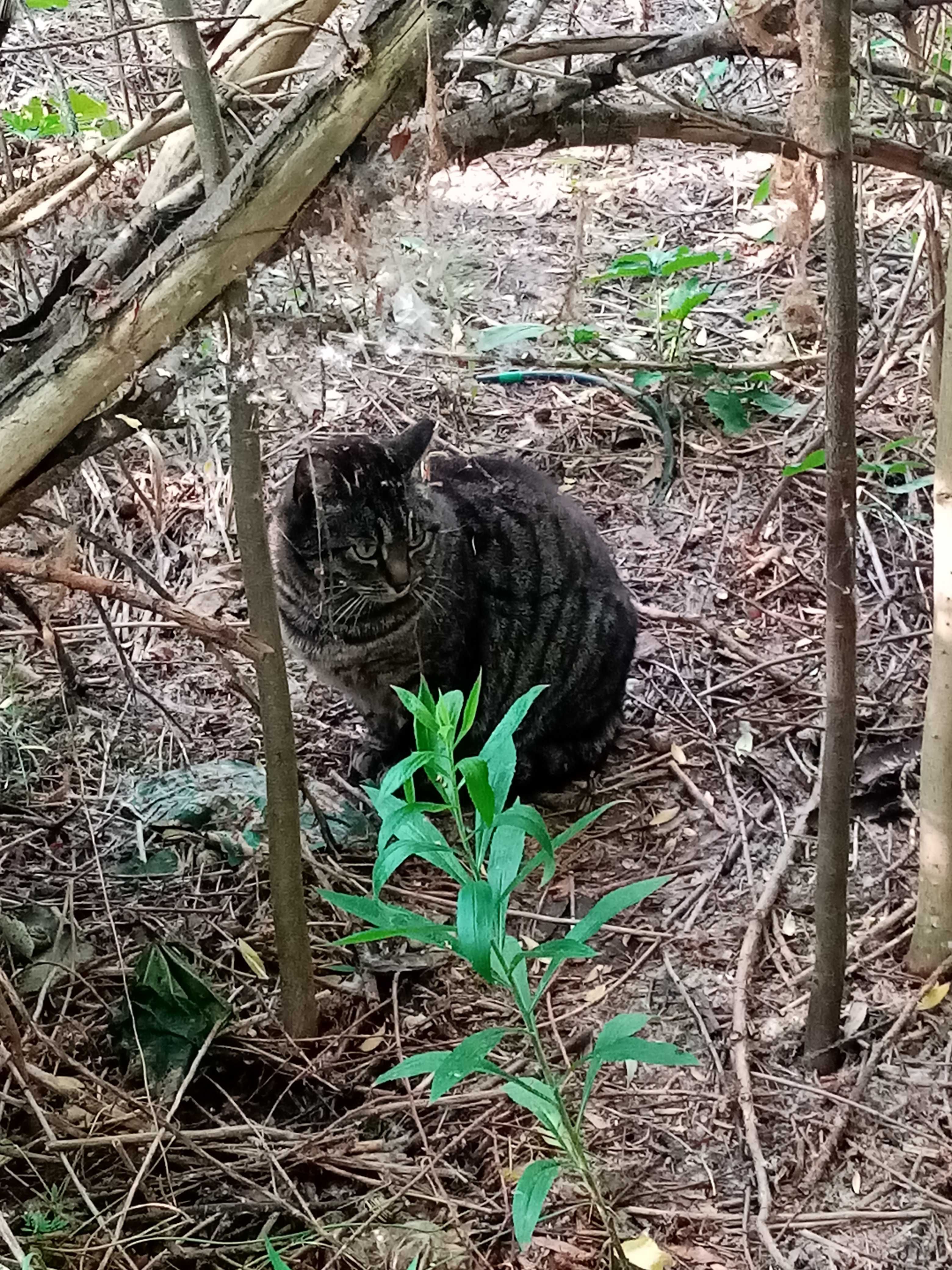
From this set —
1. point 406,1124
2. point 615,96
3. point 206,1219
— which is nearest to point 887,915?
point 406,1124

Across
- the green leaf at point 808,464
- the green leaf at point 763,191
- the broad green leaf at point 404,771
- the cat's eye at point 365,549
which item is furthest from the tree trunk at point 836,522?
the green leaf at point 763,191

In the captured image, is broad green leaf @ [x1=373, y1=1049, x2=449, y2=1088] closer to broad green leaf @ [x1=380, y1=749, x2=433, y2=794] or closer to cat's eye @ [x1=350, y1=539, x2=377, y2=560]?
broad green leaf @ [x1=380, y1=749, x2=433, y2=794]

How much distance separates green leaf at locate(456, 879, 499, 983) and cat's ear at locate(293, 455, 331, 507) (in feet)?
4.90

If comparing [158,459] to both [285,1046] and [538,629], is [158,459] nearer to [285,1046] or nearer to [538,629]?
[538,629]

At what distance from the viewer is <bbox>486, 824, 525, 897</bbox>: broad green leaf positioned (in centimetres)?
146

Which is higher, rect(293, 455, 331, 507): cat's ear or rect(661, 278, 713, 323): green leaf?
rect(661, 278, 713, 323): green leaf

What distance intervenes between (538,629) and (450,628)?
26 cm

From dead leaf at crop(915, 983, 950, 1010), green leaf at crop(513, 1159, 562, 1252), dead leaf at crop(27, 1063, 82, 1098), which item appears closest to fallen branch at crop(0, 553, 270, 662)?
dead leaf at crop(27, 1063, 82, 1098)

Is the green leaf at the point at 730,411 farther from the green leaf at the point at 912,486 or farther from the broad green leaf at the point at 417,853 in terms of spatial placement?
the broad green leaf at the point at 417,853

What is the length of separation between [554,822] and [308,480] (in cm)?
102

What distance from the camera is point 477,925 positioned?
1351 mm

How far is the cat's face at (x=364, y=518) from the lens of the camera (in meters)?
2.76

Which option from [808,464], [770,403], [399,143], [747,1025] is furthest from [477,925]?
[770,403]

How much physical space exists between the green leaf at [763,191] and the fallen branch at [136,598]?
2.45 m
